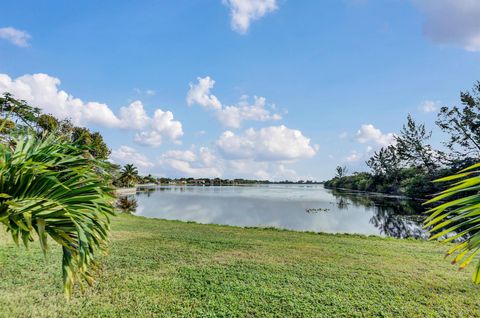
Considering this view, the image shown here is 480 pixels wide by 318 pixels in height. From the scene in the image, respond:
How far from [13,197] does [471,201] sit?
259 centimetres

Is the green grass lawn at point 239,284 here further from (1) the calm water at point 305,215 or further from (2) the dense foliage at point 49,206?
(1) the calm water at point 305,215

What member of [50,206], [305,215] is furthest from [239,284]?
[305,215]

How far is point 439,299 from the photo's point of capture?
3.69 meters

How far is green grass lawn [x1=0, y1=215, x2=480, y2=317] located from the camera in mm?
3238

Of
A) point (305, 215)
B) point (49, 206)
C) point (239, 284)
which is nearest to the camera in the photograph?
point (49, 206)

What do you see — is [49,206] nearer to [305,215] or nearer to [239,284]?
[239,284]

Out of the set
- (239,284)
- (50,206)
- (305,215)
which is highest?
(50,206)

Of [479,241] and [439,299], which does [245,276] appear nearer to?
[439,299]

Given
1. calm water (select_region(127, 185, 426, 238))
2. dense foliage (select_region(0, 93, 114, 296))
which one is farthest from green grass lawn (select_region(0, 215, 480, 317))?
calm water (select_region(127, 185, 426, 238))

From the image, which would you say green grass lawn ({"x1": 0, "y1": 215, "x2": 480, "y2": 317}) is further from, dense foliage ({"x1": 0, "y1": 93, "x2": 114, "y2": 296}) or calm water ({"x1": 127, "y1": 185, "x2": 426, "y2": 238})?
calm water ({"x1": 127, "y1": 185, "x2": 426, "y2": 238})

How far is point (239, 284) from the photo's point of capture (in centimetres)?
399

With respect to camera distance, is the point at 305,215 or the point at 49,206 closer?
the point at 49,206

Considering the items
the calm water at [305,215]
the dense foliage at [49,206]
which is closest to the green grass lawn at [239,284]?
the dense foliage at [49,206]

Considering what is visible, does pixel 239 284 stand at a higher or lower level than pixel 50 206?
lower
